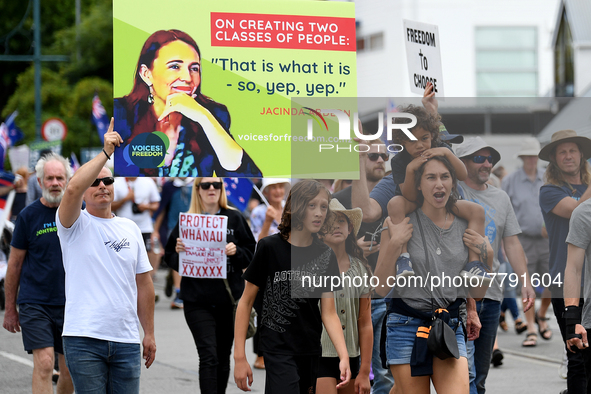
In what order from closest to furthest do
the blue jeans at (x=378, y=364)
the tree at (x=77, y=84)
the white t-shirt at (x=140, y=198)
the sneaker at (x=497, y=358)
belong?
the blue jeans at (x=378, y=364) < the sneaker at (x=497, y=358) < the white t-shirt at (x=140, y=198) < the tree at (x=77, y=84)

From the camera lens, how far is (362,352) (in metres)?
5.07

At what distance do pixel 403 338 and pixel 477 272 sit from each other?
1.89 ft

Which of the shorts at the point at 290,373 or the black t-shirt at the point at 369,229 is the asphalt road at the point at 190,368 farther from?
the black t-shirt at the point at 369,229

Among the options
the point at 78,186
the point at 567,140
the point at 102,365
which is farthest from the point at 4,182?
the point at 567,140

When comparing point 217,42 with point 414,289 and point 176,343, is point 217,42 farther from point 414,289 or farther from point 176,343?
point 176,343

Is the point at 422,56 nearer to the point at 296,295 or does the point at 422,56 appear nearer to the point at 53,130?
the point at 296,295

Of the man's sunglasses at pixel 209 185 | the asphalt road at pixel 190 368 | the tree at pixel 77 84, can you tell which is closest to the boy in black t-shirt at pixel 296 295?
the man's sunglasses at pixel 209 185

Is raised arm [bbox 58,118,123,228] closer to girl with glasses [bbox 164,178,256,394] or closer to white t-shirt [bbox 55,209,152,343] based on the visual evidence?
white t-shirt [bbox 55,209,152,343]

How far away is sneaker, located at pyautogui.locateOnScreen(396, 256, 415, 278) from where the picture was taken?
4727mm

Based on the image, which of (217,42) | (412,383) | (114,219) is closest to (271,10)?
(217,42)

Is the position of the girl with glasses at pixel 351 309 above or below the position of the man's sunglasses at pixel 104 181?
below

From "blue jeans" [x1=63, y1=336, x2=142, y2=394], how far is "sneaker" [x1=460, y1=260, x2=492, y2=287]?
1.93 m

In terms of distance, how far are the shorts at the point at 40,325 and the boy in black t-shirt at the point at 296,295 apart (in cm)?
179

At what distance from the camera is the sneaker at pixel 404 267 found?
15.5 ft
